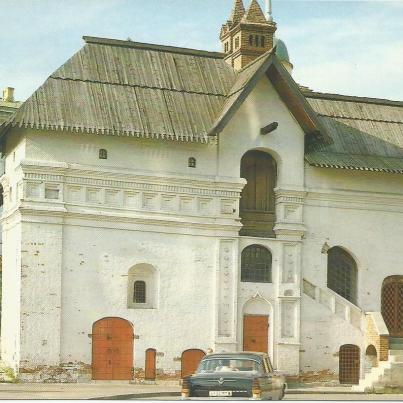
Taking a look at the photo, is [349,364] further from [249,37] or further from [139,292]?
[249,37]

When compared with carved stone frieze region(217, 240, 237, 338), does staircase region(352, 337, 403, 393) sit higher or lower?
lower

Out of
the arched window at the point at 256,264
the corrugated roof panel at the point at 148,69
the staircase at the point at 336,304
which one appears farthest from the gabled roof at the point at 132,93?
the staircase at the point at 336,304

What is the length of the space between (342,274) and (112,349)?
861cm

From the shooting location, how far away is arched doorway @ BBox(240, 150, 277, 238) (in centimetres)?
3622

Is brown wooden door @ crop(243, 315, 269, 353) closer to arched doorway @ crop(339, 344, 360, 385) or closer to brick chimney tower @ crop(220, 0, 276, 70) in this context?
arched doorway @ crop(339, 344, 360, 385)

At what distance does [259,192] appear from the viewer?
36.4m

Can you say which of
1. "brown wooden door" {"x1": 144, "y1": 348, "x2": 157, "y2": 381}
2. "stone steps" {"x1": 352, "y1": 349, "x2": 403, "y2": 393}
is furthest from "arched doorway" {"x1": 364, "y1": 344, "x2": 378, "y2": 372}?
"brown wooden door" {"x1": 144, "y1": 348, "x2": 157, "y2": 381}

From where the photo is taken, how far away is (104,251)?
111ft

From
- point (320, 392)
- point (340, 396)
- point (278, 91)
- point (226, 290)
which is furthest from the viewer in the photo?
point (278, 91)

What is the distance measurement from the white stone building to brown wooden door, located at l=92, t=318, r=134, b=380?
4 centimetres

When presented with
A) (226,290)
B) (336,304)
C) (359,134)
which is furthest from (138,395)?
(359,134)

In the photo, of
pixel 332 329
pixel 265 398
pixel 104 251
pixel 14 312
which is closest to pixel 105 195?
pixel 104 251

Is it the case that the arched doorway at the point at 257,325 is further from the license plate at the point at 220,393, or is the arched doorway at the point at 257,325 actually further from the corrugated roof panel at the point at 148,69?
the license plate at the point at 220,393

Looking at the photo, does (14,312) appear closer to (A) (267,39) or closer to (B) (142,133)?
(B) (142,133)
